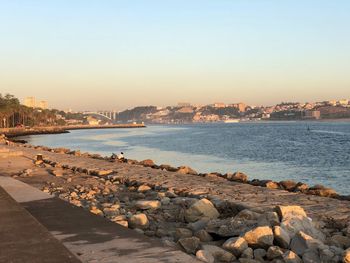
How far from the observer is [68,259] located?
4492 mm

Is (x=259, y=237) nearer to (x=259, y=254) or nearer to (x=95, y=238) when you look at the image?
(x=259, y=254)

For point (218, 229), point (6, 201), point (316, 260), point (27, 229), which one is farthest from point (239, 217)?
point (6, 201)

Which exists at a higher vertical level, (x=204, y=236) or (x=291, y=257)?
(x=291, y=257)

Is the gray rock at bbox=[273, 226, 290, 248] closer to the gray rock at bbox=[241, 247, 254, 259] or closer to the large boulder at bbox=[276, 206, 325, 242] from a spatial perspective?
the large boulder at bbox=[276, 206, 325, 242]

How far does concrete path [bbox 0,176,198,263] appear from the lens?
5070mm

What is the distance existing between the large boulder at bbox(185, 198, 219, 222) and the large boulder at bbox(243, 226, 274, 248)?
2.21 metres

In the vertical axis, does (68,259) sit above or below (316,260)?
above

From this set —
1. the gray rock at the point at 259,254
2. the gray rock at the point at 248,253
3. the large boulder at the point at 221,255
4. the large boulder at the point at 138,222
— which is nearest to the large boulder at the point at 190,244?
the large boulder at the point at 221,255

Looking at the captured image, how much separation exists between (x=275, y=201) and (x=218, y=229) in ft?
11.4

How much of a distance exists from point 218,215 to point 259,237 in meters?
2.48

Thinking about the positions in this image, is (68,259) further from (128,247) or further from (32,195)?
(32,195)

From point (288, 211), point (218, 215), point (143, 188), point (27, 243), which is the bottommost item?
point (143, 188)

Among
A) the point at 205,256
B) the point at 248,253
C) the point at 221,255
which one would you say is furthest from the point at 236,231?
the point at 205,256

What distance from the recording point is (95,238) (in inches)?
237
